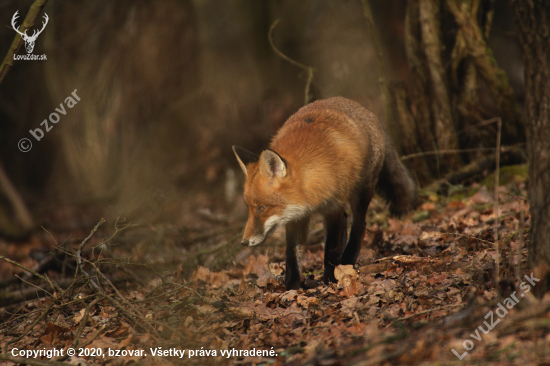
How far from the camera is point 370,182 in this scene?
4668 mm

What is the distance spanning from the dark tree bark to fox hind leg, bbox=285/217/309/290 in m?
2.24

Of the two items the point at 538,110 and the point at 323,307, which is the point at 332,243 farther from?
the point at 538,110

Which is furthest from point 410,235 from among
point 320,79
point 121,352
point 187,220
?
point 320,79

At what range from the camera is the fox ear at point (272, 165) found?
397 cm

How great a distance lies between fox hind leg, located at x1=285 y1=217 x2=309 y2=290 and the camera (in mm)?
4465

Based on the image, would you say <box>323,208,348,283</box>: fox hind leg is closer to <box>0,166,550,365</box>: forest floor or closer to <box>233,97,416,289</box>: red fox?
<box>233,97,416,289</box>: red fox

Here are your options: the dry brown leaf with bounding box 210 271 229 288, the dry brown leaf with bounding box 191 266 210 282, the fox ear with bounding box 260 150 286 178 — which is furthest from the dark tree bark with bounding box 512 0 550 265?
the dry brown leaf with bounding box 191 266 210 282

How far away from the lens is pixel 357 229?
4.60 meters

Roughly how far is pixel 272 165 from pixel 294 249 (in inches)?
40.4

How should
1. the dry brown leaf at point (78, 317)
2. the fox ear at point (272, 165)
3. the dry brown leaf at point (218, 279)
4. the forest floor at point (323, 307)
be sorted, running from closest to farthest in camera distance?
1. the forest floor at point (323, 307)
2. the fox ear at point (272, 165)
3. the dry brown leaf at point (78, 317)
4. the dry brown leaf at point (218, 279)

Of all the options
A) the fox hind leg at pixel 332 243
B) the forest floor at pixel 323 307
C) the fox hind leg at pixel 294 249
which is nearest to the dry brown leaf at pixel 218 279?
the forest floor at pixel 323 307

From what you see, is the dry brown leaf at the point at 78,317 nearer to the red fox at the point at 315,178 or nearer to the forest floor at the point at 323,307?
the forest floor at the point at 323,307

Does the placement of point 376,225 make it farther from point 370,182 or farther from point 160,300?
point 160,300

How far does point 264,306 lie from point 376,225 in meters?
2.99
